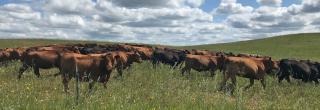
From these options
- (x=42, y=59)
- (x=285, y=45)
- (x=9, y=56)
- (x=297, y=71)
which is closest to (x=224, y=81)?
(x=42, y=59)

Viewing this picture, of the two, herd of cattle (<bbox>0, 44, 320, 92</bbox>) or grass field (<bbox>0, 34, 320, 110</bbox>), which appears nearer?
Answer: grass field (<bbox>0, 34, 320, 110</bbox>)

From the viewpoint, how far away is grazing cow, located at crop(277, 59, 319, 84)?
73.2ft

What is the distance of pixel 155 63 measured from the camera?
27.3 meters

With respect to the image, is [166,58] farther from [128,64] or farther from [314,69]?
[314,69]

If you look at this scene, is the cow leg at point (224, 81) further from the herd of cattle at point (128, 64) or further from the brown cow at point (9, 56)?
the brown cow at point (9, 56)

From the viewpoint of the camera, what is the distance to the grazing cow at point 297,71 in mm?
22297

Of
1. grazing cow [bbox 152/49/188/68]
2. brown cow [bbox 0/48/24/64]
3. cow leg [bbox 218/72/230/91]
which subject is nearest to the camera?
cow leg [bbox 218/72/230/91]

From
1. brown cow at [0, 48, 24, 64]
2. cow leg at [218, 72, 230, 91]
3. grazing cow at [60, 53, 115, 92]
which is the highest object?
grazing cow at [60, 53, 115, 92]

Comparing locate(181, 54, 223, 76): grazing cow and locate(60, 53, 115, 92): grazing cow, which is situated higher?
locate(60, 53, 115, 92): grazing cow

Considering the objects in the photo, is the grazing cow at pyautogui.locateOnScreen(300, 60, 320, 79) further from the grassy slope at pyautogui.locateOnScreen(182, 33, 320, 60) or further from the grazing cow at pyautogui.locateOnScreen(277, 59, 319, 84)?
the grassy slope at pyautogui.locateOnScreen(182, 33, 320, 60)

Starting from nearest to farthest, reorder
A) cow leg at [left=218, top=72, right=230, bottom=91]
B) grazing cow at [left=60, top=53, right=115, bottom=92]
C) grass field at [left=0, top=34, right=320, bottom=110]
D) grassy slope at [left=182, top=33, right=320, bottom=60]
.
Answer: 1. grass field at [left=0, top=34, right=320, bottom=110]
2. grazing cow at [left=60, top=53, right=115, bottom=92]
3. cow leg at [left=218, top=72, right=230, bottom=91]
4. grassy slope at [left=182, top=33, right=320, bottom=60]

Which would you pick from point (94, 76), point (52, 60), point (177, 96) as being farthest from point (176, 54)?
point (177, 96)

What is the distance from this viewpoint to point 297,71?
22.6 m

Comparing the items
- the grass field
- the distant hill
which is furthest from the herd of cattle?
the distant hill
